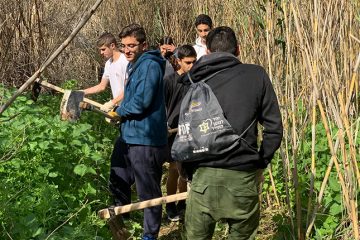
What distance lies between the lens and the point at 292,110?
341 cm

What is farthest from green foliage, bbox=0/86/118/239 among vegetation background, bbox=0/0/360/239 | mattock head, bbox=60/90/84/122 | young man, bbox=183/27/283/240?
young man, bbox=183/27/283/240

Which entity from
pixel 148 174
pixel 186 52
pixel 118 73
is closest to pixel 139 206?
pixel 148 174

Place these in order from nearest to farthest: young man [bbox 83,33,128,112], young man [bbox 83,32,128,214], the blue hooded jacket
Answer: the blue hooded jacket → young man [bbox 83,32,128,214] → young man [bbox 83,33,128,112]

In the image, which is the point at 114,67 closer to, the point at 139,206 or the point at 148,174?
the point at 148,174

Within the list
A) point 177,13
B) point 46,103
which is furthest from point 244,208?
point 177,13

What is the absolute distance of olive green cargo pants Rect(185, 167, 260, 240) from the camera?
262 cm

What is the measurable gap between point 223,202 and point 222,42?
2.72ft

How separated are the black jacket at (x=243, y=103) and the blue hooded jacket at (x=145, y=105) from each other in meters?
0.93

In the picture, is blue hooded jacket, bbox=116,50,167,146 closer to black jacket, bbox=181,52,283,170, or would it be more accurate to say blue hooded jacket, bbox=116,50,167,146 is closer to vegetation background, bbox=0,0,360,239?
vegetation background, bbox=0,0,360,239

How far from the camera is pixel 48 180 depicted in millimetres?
3842

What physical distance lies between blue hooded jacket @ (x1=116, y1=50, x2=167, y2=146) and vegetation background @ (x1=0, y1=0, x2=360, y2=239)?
452 mm

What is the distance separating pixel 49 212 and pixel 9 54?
3.31 metres

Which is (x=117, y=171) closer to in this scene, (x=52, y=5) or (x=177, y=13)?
(x=52, y=5)

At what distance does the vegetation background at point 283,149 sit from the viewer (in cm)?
297
